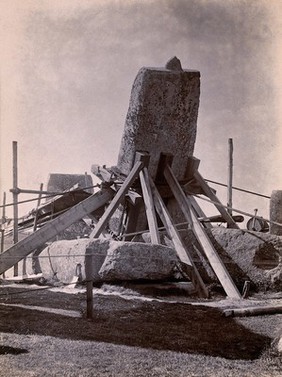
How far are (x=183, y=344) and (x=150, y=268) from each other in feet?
8.15

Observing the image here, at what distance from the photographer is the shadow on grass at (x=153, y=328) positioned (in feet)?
13.0

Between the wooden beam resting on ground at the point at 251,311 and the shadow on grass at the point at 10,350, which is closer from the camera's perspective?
the shadow on grass at the point at 10,350

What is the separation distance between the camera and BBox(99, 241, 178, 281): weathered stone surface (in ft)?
21.0

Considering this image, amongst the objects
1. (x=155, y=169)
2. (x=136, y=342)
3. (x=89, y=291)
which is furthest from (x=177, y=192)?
(x=136, y=342)

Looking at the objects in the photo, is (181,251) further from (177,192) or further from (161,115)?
(161,115)

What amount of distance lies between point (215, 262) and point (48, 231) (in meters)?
2.73

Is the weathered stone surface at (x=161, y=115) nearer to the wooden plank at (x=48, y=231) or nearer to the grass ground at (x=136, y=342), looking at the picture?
the wooden plank at (x=48, y=231)

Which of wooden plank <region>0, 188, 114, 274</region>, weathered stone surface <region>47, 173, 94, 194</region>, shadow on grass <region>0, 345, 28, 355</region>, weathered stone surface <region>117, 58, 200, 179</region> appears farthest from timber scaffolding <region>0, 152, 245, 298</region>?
weathered stone surface <region>47, 173, 94, 194</region>

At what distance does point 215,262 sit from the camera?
682 centimetres

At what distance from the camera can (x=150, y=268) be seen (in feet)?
21.2

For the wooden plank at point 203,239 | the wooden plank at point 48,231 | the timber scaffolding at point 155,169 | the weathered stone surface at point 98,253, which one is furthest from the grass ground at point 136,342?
the timber scaffolding at point 155,169

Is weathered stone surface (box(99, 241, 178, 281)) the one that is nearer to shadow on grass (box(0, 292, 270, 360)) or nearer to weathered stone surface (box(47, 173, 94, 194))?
shadow on grass (box(0, 292, 270, 360))

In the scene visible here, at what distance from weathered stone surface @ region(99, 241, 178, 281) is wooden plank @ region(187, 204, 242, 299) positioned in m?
0.69

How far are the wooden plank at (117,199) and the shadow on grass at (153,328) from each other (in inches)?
71.2
